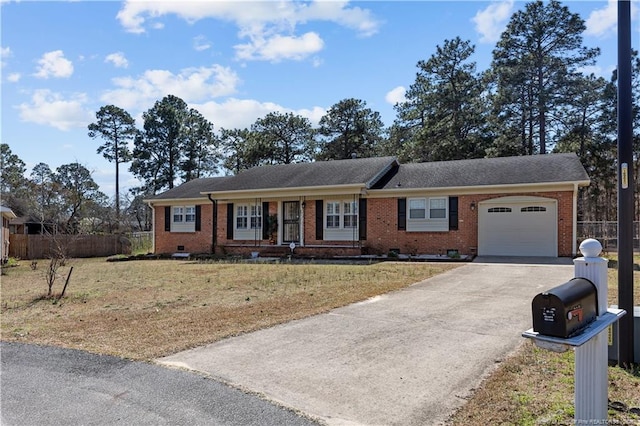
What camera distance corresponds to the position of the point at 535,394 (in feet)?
12.7

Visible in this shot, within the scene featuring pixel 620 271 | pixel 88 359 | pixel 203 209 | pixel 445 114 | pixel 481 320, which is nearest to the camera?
pixel 620 271

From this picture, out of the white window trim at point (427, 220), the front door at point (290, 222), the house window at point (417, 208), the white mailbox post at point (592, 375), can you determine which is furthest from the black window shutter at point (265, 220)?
the white mailbox post at point (592, 375)

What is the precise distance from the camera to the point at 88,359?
5.18 meters

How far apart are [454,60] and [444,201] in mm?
20939

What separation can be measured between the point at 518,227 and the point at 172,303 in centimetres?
1316

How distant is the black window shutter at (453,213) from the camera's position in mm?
17750

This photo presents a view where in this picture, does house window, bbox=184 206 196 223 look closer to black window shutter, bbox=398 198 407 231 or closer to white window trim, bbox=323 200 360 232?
white window trim, bbox=323 200 360 232

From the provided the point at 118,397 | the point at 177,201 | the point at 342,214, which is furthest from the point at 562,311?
the point at 177,201

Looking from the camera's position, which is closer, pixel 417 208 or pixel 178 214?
pixel 417 208

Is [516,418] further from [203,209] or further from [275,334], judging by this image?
[203,209]

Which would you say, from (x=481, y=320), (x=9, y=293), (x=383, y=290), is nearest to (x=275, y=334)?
(x=481, y=320)

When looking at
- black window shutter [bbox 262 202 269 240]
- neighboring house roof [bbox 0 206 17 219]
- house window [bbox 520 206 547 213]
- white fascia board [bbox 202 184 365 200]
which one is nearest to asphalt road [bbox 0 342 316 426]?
white fascia board [bbox 202 184 365 200]

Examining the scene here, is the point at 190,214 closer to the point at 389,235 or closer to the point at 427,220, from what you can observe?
the point at 389,235

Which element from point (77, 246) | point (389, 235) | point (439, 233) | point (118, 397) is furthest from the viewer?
point (77, 246)
